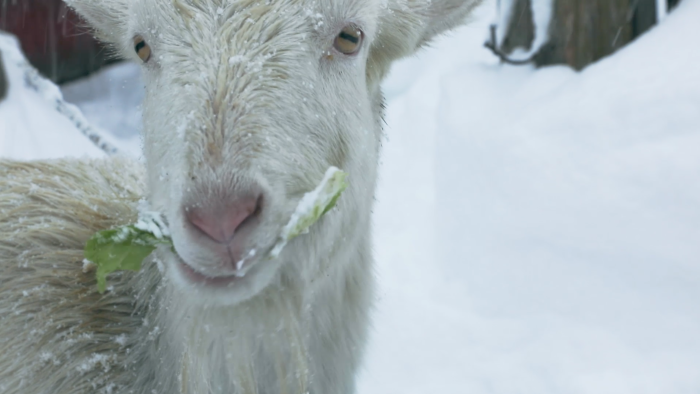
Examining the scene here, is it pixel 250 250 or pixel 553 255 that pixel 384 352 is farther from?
pixel 250 250

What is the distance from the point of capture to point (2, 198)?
9.20 feet

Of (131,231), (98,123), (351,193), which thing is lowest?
(98,123)

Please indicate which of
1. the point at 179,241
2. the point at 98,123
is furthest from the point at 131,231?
the point at 98,123

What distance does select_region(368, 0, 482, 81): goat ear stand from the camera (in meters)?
2.59

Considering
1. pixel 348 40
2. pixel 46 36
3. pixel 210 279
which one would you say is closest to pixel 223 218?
pixel 210 279

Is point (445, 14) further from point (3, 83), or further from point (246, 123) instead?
point (3, 83)

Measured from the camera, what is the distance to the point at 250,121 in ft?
6.07

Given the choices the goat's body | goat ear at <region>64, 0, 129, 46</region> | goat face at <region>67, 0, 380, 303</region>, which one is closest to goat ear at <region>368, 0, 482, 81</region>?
goat face at <region>67, 0, 380, 303</region>

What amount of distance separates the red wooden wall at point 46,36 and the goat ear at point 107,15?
7.70 metres

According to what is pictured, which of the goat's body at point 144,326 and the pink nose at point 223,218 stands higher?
the pink nose at point 223,218

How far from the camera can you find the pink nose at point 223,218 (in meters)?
1.61

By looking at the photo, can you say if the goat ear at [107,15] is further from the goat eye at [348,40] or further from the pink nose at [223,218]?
the pink nose at [223,218]

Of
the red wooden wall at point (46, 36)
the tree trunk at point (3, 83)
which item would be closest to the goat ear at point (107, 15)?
the tree trunk at point (3, 83)

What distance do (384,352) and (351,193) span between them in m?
2.45
